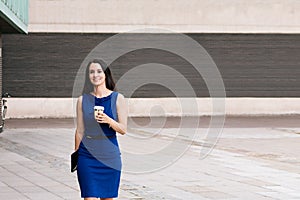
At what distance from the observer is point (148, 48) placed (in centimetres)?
3206

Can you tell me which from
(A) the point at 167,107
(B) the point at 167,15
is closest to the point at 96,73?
(A) the point at 167,107

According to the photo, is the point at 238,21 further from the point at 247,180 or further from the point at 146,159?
the point at 247,180

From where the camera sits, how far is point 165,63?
1276 inches

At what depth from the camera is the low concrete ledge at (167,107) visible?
3070 cm

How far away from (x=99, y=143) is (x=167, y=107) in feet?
80.8

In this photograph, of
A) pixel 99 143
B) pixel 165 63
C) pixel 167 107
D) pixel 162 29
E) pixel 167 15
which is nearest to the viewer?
pixel 99 143

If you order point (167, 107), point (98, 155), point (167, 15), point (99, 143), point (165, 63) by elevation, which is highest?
point (167, 15)

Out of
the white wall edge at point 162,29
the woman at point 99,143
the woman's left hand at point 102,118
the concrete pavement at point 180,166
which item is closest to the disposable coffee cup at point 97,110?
the woman's left hand at point 102,118

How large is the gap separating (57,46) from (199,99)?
579cm

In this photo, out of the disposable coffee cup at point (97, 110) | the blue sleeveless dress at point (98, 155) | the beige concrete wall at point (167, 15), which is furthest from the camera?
the beige concrete wall at point (167, 15)

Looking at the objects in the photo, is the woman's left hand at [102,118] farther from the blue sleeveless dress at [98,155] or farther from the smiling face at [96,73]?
the smiling face at [96,73]

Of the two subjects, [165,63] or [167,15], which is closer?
[167,15]

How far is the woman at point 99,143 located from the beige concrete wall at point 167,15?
24.2 metres

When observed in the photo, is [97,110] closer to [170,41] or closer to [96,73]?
[96,73]
